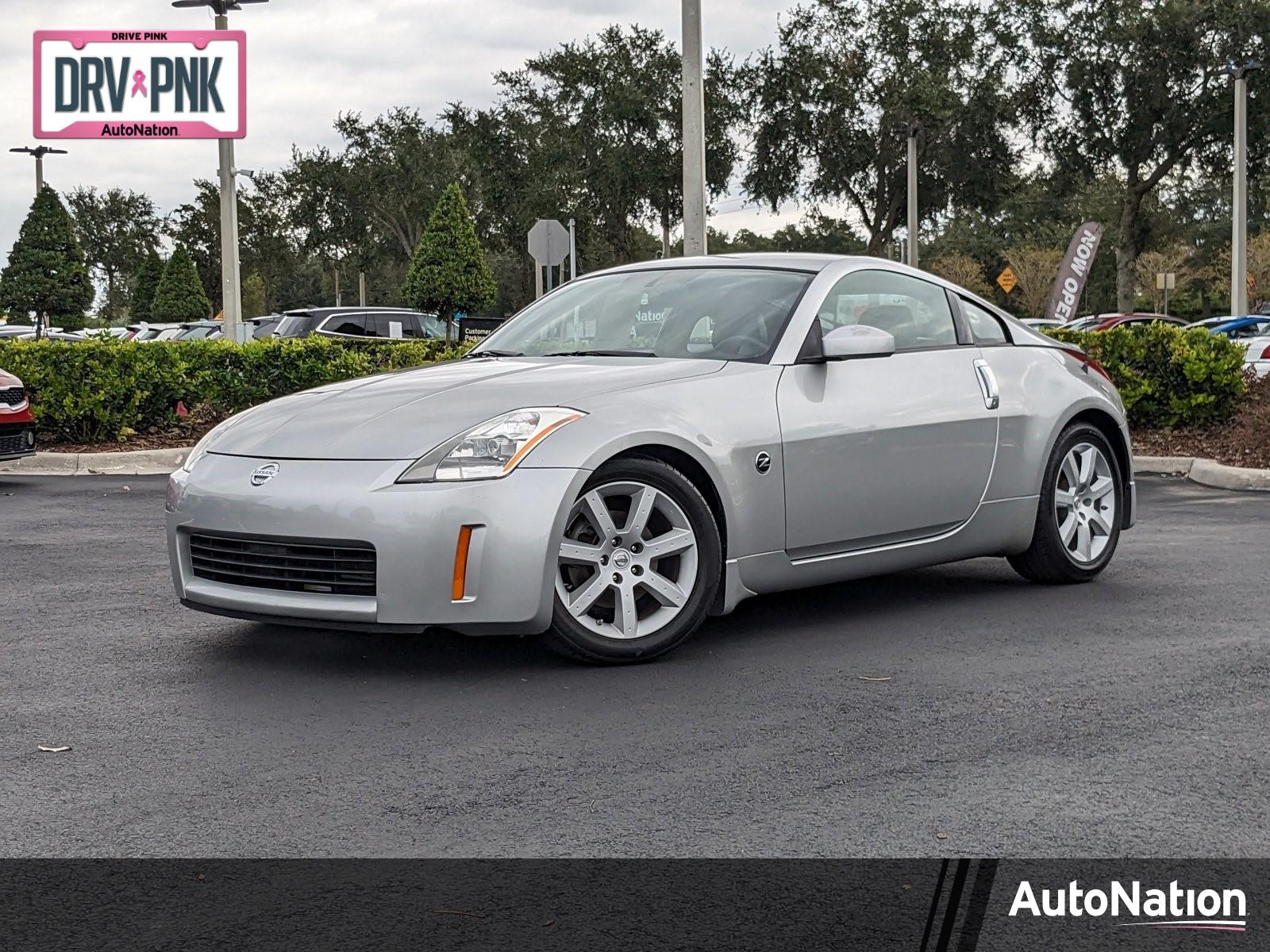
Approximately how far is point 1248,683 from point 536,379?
2.67m

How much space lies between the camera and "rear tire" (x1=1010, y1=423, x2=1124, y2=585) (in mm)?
7117

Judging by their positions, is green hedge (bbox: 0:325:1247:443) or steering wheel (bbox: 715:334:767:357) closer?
steering wheel (bbox: 715:334:767:357)

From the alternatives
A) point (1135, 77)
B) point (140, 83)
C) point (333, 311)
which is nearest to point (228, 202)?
point (140, 83)

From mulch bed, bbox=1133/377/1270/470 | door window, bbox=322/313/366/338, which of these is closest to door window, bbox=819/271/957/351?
mulch bed, bbox=1133/377/1270/470

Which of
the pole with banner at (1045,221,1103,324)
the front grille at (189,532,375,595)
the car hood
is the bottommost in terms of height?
the front grille at (189,532,375,595)

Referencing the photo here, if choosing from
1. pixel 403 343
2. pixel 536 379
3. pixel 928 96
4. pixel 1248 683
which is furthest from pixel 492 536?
pixel 928 96

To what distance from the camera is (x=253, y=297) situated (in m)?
89.3

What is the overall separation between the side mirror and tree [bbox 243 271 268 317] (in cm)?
8017

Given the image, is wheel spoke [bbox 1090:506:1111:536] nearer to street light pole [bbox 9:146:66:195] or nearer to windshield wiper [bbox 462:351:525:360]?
windshield wiper [bbox 462:351:525:360]

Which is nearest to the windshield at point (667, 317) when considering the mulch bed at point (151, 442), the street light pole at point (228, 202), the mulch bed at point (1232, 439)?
the mulch bed at point (1232, 439)

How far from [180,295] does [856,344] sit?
181 ft

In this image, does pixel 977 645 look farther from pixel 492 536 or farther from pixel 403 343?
pixel 403 343

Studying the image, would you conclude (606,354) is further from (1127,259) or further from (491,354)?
(1127,259)

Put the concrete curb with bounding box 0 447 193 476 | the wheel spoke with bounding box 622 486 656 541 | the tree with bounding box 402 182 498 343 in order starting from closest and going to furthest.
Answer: the wheel spoke with bounding box 622 486 656 541, the concrete curb with bounding box 0 447 193 476, the tree with bounding box 402 182 498 343
